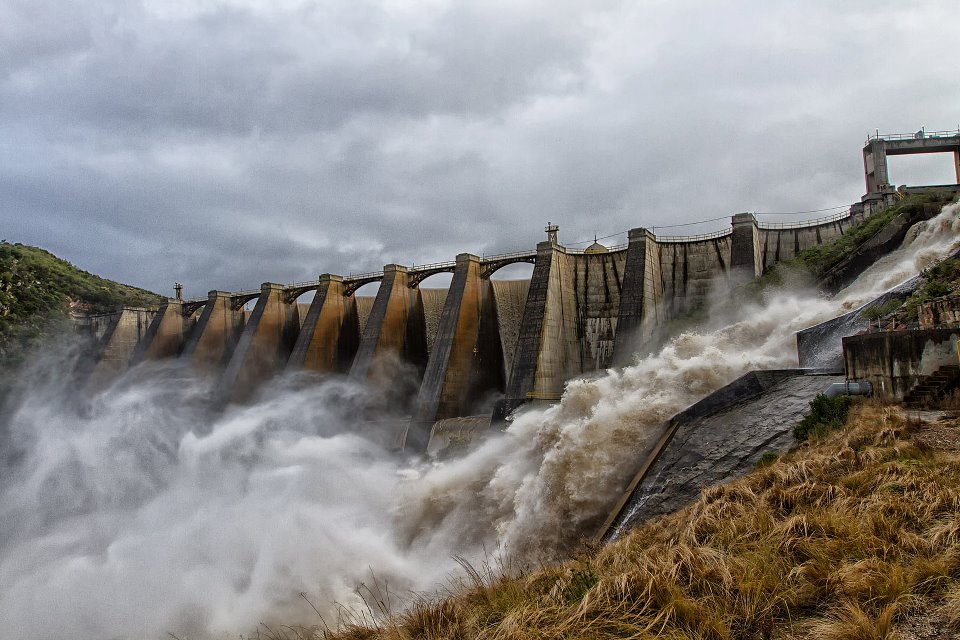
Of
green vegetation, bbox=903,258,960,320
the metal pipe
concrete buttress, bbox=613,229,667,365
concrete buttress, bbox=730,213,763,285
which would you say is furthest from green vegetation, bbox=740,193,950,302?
the metal pipe

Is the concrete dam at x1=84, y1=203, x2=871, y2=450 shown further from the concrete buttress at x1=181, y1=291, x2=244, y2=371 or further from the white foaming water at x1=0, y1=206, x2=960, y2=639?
the white foaming water at x1=0, y1=206, x2=960, y2=639

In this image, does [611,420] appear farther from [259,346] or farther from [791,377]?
[259,346]

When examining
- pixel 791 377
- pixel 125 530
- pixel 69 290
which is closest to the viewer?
pixel 791 377

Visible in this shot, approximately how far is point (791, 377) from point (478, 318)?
1789 cm

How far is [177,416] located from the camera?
1259 inches

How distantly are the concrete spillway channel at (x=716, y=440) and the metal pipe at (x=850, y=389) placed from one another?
1.42 feet

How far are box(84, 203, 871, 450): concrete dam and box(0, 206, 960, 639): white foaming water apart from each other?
3773mm

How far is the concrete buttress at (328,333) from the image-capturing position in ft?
105

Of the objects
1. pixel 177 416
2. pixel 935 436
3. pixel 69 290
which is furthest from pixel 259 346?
pixel 935 436

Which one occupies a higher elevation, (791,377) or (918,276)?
(918,276)

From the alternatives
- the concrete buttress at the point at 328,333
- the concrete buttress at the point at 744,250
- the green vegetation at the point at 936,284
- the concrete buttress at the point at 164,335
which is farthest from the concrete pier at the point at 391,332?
the green vegetation at the point at 936,284

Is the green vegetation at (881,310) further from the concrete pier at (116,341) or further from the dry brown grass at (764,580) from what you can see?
the concrete pier at (116,341)

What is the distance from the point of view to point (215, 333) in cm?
3794

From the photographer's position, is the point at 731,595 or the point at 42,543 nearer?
the point at 731,595
